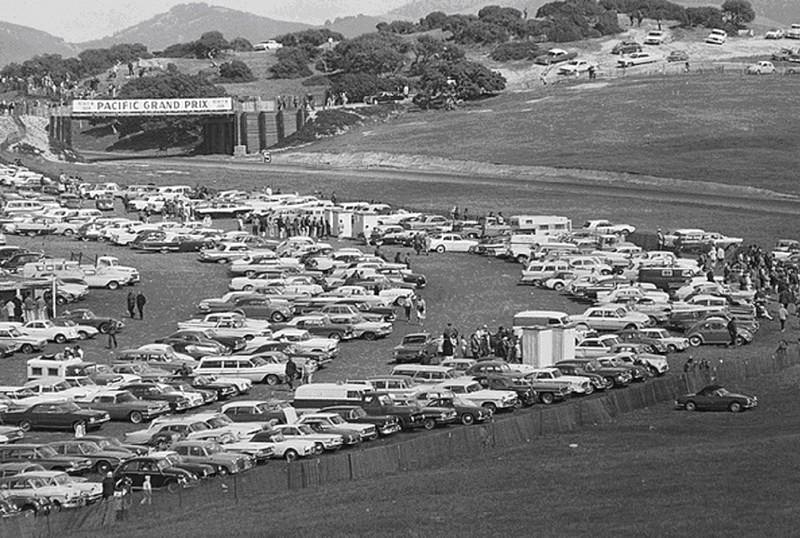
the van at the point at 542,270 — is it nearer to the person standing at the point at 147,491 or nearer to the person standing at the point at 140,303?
the person standing at the point at 140,303

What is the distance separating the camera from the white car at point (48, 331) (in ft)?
210

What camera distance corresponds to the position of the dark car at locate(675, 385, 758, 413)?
1956 inches

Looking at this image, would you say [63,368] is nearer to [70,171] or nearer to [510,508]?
[510,508]

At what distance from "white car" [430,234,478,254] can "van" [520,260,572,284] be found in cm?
1135

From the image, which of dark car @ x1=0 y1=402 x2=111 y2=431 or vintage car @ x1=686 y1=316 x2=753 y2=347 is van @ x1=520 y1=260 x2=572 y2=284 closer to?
vintage car @ x1=686 y1=316 x2=753 y2=347

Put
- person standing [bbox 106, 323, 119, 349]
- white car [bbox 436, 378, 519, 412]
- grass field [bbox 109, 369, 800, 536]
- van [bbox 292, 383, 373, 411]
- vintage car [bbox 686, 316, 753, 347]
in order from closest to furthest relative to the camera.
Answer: grass field [bbox 109, 369, 800, 536] → white car [bbox 436, 378, 519, 412] → van [bbox 292, 383, 373, 411] → vintage car [bbox 686, 316, 753, 347] → person standing [bbox 106, 323, 119, 349]

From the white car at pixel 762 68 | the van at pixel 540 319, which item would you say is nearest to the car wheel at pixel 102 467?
the van at pixel 540 319

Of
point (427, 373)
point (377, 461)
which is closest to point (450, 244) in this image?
point (427, 373)

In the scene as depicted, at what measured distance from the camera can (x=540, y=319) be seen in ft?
216

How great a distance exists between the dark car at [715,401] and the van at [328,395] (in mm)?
9427

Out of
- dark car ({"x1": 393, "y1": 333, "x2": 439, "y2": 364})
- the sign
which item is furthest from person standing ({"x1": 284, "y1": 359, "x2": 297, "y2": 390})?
the sign

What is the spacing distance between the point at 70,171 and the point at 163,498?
108890 millimetres

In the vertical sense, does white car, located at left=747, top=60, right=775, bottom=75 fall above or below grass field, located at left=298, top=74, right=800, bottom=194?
above

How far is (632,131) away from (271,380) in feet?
343
